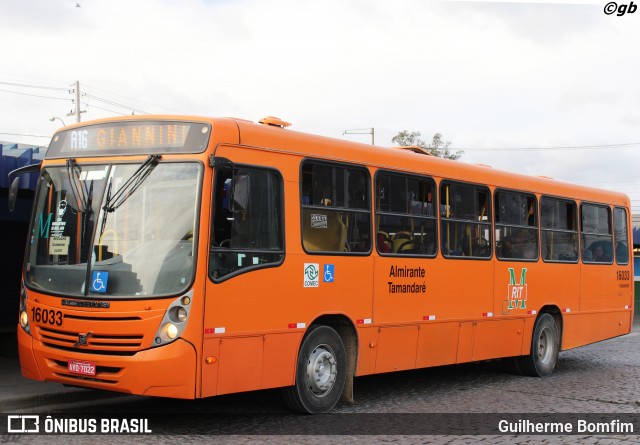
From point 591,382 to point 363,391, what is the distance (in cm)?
399

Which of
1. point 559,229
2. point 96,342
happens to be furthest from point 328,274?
point 559,229

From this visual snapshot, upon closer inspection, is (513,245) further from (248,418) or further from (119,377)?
(119,377)

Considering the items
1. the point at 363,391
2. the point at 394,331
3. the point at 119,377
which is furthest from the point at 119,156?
the point at 363,391

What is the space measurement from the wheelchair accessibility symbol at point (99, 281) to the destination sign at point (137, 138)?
50.4 inches

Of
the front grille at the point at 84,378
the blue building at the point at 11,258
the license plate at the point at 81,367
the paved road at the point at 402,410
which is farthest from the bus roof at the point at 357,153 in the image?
the blue building at the point at 11,258

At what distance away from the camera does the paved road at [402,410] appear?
8.52 metres

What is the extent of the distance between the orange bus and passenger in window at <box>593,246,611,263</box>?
4.29m

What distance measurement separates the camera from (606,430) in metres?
9.24

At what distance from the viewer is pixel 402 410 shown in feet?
33.9

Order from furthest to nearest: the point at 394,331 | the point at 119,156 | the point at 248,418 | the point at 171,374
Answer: the point at 394,331
the point at 248,418
the point at 119,156
the point at 171,374

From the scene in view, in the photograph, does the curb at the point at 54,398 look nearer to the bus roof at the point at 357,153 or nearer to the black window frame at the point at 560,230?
the bus roof at the point at 357,153

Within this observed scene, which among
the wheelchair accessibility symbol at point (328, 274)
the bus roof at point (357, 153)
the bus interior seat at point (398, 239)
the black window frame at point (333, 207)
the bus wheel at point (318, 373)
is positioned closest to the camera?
the bus roof at point (357, 153)

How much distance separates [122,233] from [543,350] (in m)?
8.44

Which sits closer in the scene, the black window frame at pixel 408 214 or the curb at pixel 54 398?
the curb at pixel 54 398
